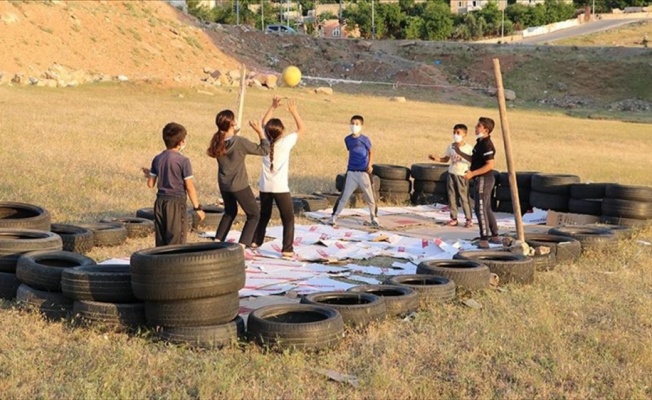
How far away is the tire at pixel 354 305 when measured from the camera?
8789 mm

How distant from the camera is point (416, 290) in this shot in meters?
9.84

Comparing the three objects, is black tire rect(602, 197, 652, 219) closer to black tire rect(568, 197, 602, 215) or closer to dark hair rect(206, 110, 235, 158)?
black tire rect(568, 197, 602, 215)

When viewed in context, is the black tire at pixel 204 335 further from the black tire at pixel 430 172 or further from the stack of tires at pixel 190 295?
the black tire at pixel 430 172

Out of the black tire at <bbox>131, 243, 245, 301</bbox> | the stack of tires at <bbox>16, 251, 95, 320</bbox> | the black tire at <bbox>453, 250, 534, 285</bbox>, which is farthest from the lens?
the black tire at <bbox>453, 250, 534, 285</bbox>

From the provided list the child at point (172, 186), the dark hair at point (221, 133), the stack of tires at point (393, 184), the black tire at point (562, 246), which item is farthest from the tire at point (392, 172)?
the child at point (172, 186)

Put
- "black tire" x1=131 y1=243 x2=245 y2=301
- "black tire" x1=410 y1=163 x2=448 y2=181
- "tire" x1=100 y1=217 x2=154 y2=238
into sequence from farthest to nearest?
"black tire" x1=410 y1=163 x2=448 y2=181, "tire" x1=100 y1=217 x2=154 y2=238, "black tire" x1=131 y1=243 x2=245 y2=301

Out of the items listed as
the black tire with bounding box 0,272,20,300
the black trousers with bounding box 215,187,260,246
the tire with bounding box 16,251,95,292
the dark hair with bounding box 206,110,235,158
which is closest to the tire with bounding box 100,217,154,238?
the black trousers with bounding box 215,187,260,246

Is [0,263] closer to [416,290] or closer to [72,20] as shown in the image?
[416,290]

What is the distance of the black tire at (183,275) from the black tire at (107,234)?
4603mm

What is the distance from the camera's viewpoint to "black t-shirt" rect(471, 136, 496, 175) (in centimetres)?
1412

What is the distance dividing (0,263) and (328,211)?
8.31 m

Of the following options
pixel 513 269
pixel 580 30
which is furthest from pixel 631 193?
pixel 580 30

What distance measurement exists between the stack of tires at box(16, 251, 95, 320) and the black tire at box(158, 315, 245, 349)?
1240 mm

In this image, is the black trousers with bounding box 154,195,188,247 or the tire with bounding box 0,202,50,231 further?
the tire with bounding box 0,202,50,231
